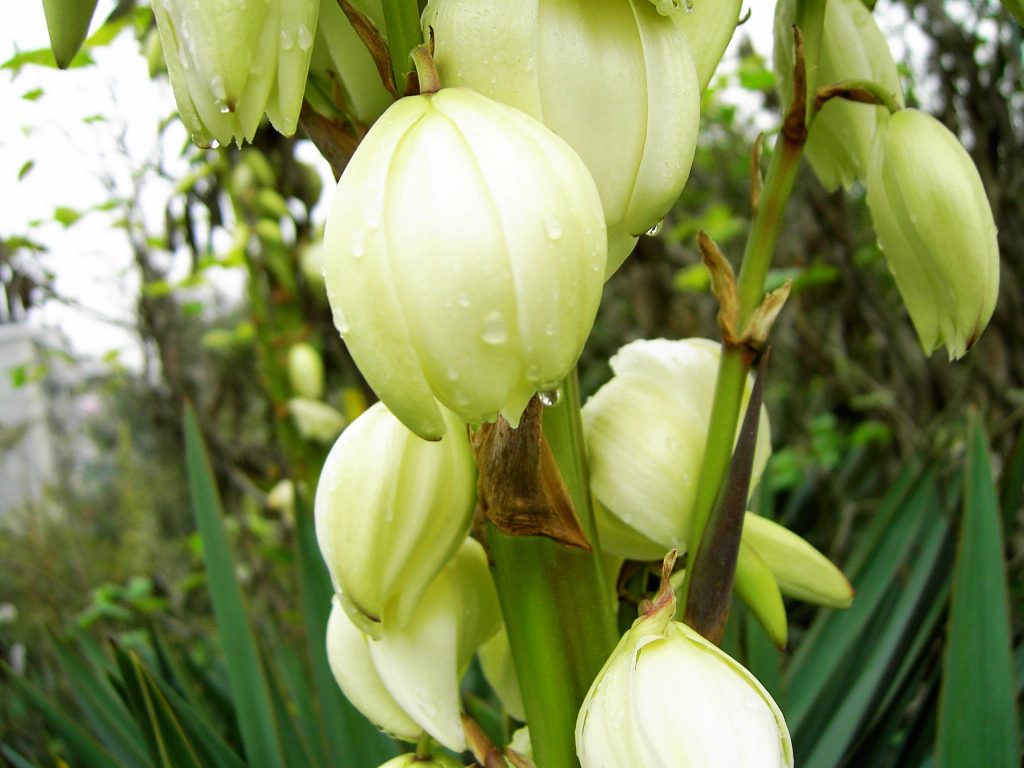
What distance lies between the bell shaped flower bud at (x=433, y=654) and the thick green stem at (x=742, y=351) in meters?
0.10

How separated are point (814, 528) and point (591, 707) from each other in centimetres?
128

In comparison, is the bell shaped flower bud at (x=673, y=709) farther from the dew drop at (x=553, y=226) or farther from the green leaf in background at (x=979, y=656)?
the green leaf in background at (x=979, y=656)

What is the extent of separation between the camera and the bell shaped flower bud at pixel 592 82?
332 mm

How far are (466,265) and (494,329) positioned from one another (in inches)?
0.8

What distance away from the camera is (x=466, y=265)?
0.93 ft

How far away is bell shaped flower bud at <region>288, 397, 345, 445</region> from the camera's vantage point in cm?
138

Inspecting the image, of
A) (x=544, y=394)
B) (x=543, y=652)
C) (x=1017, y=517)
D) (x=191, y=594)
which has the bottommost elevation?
(x=191, y=594)

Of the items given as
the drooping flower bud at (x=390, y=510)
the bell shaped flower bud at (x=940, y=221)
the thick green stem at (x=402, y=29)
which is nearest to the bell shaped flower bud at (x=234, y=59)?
the thick green stem at (x=402, y=29)

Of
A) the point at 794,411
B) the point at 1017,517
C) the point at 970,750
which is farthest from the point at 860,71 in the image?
the point at 794,411

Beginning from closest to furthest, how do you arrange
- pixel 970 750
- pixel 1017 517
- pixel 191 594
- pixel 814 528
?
1. pixel 970 750
2. pixel 1017 517
3. pixel 814 528
4. pixel 191 594

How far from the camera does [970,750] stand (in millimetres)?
566

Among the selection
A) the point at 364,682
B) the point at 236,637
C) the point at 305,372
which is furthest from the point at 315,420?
the point at 364,682

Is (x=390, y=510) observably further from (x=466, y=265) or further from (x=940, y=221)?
(x=940, y=221)

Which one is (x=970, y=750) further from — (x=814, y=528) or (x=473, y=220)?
(x=814, y=528)
